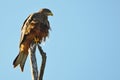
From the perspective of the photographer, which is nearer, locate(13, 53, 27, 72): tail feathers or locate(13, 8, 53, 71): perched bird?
locate(13, 8, 53, 71): perched bird

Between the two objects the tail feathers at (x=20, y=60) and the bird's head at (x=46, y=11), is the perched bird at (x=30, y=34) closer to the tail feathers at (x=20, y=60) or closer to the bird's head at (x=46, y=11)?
the tail feathers at (x=20, y=60)

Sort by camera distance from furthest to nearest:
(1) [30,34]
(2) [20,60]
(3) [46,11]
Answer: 1. (3) [46,11]
2. (2) [20,60]
3. (1) [30,34]

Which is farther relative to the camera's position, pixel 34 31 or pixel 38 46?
pixel 34 31

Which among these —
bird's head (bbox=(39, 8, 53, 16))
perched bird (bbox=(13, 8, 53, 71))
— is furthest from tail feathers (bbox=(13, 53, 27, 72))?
bird's head (bbox=(39, 8, 53, 16))

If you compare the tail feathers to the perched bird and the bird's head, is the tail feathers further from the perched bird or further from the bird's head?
the bird's head

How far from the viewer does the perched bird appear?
4.95 m

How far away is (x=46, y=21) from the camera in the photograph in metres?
5.25

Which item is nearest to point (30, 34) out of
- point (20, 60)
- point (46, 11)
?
point (20, 60)

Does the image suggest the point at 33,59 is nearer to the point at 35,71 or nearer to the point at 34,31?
the point at 35,71

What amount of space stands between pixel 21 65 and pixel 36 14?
3.69 feet

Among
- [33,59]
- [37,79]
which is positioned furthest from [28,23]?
[37,79]

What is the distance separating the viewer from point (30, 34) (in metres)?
4.96

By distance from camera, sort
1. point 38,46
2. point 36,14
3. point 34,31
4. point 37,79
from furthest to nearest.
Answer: point 36,14 < point 34,31 < point 38,46 < point 37,79

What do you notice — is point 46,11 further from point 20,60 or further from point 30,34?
point 20,60
